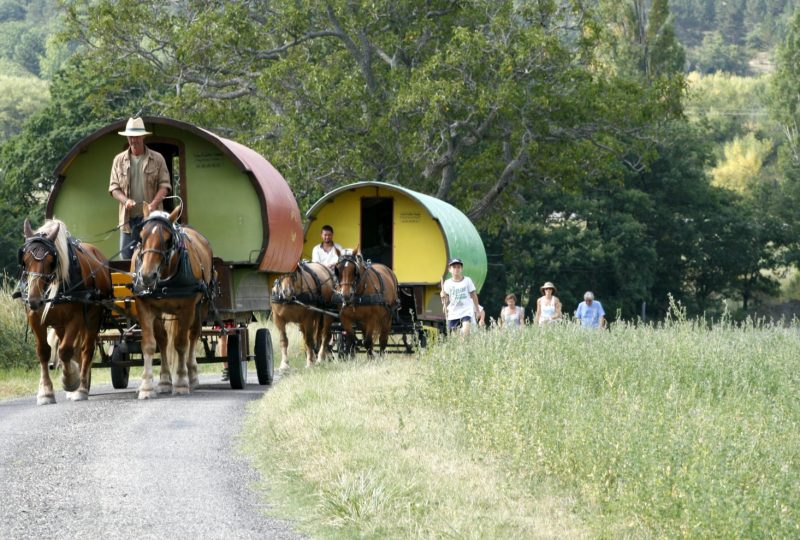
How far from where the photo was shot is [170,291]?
52.2 feet

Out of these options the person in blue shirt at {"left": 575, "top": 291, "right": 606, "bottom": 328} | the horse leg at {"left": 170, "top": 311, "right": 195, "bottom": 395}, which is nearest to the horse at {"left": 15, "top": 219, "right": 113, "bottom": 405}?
the horse leg at {"left": 170, "top": 311, "right": 195, "bottom": 395}

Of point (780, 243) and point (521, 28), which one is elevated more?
point (521, 28)

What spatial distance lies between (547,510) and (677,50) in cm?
5700

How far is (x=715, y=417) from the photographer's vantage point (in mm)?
10852

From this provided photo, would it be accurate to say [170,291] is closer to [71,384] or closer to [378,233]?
[71,384]

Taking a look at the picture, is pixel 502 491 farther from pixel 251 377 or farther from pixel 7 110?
pixel 7 110

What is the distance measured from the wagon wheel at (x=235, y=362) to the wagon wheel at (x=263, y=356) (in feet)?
2.73

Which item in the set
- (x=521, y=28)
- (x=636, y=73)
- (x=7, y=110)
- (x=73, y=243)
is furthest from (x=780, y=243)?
(x=7, y=110)

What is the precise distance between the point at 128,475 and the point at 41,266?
18.6 feet

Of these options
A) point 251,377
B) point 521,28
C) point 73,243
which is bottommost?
point 251,377

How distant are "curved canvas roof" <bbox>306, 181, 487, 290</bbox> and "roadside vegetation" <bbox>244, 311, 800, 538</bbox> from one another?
9073 mm

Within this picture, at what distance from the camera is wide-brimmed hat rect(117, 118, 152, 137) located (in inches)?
650

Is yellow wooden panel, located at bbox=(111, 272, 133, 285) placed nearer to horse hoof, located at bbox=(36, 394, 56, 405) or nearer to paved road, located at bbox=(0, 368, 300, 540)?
horse hoof, located at bbox=(36, 394, 56, 405)

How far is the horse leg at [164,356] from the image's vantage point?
16.6 m
